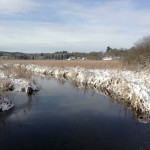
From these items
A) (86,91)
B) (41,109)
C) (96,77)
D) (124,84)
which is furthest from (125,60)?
(41,109)

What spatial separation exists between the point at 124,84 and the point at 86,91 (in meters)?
2.98

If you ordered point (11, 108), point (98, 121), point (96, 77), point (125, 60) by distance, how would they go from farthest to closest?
point (125, 60)
point (96, 77)
point (11, 108)
point (98, 121)

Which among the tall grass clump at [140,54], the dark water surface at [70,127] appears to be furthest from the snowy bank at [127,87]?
the tall grass clump at [140,54]

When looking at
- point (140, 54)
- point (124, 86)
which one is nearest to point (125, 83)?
point (124, 86)

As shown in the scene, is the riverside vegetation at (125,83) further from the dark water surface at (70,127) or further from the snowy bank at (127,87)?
the dark water surface at (70,127)

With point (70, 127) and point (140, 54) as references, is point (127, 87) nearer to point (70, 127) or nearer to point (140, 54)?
point (70, 127)


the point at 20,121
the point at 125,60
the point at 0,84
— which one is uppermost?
the point at 125,60

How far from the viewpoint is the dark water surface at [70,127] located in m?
4.83

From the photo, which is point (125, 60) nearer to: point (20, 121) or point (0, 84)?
point (0, 84)

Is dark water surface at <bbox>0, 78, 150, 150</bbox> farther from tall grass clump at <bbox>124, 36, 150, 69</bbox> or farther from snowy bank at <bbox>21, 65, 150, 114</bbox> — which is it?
tall grass clump at <bbox>124, 36, 150, 69</bbox>

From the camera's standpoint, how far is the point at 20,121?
6.36m

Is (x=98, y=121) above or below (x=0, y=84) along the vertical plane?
below

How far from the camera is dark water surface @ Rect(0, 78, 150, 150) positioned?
4.83 m

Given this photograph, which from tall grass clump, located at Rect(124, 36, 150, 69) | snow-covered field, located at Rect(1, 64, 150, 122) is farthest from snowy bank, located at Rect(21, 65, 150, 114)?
tall grass clump, located at Rect(124, 36, 150, 69)
